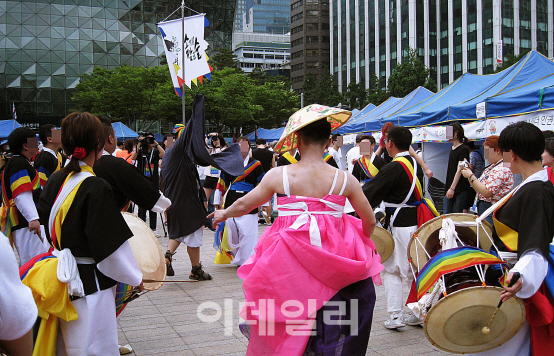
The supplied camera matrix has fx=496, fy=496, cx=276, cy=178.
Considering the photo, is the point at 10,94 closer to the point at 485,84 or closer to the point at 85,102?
the point at 85,102

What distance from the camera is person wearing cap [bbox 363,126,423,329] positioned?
4645 mm

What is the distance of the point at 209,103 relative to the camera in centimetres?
3503

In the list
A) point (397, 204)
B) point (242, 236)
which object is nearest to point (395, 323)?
point (397, 204)

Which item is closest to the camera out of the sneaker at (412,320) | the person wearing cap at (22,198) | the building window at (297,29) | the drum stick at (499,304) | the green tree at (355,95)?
the drum stick at (499,304)

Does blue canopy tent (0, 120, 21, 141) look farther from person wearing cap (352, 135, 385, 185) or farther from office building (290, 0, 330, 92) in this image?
office building (290, 0, 330, 92)

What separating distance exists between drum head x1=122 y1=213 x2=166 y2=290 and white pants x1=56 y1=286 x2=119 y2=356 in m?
0.89

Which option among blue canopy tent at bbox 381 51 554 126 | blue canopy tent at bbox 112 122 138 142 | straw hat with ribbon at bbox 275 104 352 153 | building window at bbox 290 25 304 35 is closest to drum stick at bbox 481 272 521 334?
straw hat with ribbon at bbox 275 104 352 153

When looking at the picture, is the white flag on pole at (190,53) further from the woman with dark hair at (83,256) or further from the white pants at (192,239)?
the woman with dark hair at (83,256)

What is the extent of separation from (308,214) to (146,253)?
1.67 m

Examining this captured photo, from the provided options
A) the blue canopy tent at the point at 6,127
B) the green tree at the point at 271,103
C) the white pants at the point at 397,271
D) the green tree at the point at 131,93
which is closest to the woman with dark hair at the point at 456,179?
the white pants at the point at 397,271

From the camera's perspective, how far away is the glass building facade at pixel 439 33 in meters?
67.8

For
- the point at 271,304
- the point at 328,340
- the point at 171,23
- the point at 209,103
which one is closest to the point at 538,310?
the point at 328,340

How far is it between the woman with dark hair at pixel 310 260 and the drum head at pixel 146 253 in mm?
1191

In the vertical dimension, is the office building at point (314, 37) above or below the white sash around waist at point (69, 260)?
above
